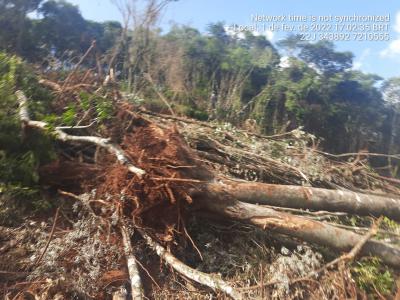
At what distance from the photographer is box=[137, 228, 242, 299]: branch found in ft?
9.15

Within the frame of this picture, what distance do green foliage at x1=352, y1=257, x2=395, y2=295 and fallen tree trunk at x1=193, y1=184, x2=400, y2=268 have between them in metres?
0.08

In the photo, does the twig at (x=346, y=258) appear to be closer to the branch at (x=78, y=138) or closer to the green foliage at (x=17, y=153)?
the branch at (x=78, y=138)

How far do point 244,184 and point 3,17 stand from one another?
12436 millimetres

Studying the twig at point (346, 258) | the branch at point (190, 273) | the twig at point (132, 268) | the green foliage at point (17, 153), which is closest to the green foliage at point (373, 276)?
the twig at point (346, 258)

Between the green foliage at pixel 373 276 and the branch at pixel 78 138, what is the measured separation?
6.22 ft

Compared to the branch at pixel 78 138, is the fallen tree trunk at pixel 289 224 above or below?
below

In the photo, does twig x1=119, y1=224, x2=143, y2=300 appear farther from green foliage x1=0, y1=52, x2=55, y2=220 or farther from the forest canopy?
green foliage x1=0, y1=52, x2=55, y2=220

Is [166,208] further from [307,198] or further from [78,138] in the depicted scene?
[307,198]

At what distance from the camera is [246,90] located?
1288 cm

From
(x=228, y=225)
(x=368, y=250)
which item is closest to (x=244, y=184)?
(x=228, y=225)

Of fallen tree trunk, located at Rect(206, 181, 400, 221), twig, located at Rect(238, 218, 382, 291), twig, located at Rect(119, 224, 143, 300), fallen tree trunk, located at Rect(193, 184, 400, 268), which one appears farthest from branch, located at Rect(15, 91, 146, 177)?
twig, located at Rect(238, 218, 382, 291)

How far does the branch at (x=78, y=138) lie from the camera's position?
316 centimetres

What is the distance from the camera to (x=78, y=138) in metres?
3.65

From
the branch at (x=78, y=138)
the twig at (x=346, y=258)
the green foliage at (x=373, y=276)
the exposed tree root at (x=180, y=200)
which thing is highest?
the branch at (x=78, y=138)
